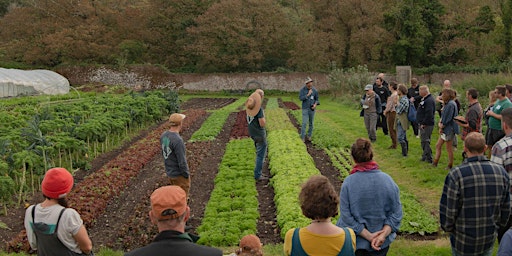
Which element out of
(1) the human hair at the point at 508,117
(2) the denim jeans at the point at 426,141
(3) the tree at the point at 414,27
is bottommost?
(2) the denim jeans at the point at 426,141

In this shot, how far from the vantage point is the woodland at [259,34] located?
4569 centimetres

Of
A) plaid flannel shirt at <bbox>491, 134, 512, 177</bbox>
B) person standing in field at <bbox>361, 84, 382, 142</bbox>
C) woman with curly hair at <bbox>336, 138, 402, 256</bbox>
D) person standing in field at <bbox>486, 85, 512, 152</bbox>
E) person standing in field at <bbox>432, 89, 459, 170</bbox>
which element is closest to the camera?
woman with curly hair at <bbox>336, 138, 402, 256</bbox>

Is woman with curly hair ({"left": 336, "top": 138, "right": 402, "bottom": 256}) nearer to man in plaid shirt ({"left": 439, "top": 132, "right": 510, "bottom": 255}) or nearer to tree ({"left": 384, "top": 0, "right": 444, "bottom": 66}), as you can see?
man in plaid shirt ({"left": 439, "top": 132, "right": 510, "bottom": 255})

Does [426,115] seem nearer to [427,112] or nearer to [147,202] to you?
[427,112]

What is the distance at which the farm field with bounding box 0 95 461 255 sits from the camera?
847cm

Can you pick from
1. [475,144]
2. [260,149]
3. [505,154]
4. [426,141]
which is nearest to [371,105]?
[426,141]

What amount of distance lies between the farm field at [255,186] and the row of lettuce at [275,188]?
4 centimetres

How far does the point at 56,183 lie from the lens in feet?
16.0

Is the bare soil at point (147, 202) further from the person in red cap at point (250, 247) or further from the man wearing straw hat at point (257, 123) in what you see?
the person in red cap at point (250, 247)

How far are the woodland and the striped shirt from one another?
3830cm

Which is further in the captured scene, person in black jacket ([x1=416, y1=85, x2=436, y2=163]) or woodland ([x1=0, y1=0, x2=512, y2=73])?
woodland ([x1=0, y1=0, x2=512, y2=73])

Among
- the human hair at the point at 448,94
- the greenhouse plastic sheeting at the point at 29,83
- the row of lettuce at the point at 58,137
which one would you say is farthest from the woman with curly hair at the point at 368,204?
the greenhouse plastic sheeting at the point at 29,83

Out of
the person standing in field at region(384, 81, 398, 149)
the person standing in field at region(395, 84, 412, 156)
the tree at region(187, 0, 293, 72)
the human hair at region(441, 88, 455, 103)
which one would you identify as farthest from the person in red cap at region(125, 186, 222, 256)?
the tree at region(187, 0, 293, 72)

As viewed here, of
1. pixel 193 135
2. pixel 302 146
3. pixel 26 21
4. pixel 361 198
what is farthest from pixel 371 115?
pixel 26 21
